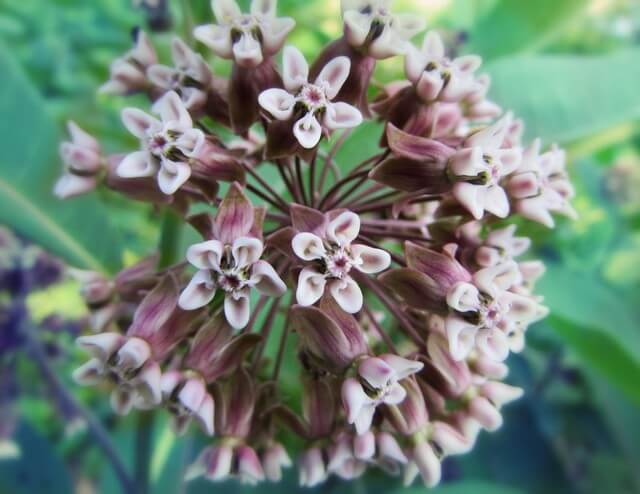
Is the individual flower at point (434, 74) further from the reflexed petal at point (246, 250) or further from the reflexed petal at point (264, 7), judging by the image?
the reflexed petal at point (246, 250)

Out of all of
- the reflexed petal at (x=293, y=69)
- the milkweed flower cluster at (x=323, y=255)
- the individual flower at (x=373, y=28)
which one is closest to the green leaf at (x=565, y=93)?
the milkweed flower cluster at (x=323, y=255)

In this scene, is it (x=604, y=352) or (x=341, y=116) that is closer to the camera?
(x=341, y=116)

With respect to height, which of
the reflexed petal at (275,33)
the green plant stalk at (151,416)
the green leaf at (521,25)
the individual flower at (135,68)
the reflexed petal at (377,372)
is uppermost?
the green leaf at (521,25)

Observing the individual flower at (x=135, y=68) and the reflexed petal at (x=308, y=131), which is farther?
the individual flower at (x=135, y=68)

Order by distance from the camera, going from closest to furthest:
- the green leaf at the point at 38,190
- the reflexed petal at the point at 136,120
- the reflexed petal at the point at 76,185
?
the reflexed petal at the point at 136,120 < the reflexed petal at the point at 76,185 < the green leaf at the point at 38,190

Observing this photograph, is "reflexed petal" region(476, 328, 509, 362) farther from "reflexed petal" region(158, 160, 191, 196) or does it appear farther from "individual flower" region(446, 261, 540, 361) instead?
"reflexed petal" region(158, 160, 191, 196)

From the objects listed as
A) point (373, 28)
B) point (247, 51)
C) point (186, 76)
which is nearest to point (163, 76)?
point (186, 76)

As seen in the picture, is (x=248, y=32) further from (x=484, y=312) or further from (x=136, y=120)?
(x=484, y=312)
